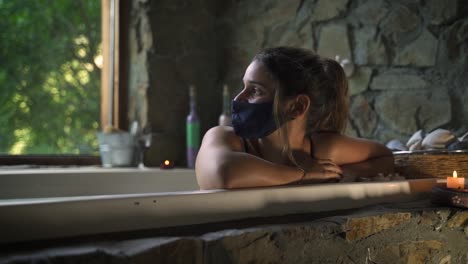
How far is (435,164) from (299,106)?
1.48 ft

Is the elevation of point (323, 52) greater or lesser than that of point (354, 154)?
greater

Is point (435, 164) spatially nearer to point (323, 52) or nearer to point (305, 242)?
point (305, 242)

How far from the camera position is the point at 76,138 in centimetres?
236

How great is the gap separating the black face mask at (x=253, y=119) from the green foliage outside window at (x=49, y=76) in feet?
4.63

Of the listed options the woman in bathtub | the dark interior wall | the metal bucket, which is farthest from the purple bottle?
the woman in bathtub

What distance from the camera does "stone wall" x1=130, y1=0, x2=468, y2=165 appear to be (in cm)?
180

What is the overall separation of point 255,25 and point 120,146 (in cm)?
95

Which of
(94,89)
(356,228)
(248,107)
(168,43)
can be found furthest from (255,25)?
(356,228)

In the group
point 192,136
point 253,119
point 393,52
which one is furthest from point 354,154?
point 192,136

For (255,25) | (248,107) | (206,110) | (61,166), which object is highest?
(255,25)

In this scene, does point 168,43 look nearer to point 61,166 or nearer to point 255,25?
point 255,25

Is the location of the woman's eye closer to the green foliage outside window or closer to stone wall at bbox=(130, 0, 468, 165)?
stone wall at bbox=(130, 0, 468, 165)

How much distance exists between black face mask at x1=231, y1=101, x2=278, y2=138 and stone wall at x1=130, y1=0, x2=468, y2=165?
934mm

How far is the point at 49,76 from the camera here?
90.3 inches
